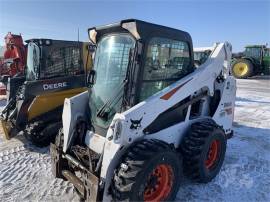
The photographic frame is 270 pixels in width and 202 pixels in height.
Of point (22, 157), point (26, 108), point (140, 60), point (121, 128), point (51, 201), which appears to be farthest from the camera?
point (26, 108)

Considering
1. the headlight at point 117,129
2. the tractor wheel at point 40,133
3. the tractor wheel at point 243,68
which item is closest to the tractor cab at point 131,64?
the headlight at point 117,129

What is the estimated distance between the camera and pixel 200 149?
3.78m

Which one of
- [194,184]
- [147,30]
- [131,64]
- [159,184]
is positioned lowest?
[194,184]

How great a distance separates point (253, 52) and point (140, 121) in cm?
1973

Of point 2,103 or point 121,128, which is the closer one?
point 121,128

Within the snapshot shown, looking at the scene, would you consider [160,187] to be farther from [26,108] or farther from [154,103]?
[26,108]

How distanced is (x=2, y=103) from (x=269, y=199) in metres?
9.32

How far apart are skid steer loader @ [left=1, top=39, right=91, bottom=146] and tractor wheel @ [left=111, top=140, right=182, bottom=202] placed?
316 cm

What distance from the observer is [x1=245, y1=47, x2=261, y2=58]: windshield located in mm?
20427

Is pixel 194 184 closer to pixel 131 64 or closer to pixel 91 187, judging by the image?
pixel 91 187

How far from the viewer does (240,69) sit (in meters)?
20.3

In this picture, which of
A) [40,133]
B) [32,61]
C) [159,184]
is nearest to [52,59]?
[32,61]

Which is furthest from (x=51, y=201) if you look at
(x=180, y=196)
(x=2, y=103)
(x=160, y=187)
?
(x=2, y=103)

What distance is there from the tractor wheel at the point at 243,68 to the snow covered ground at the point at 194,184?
46.7 feet
